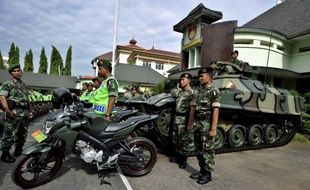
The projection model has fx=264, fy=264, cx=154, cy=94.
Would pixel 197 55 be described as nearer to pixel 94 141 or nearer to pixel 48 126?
pixel 94 141

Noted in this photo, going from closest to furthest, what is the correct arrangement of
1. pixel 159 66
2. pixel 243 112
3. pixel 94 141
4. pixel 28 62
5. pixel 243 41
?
1. pixel 94 141
2. pixel 243 112
3. pixel 243 41
4. pixel 159 66
5. pixel 28 62

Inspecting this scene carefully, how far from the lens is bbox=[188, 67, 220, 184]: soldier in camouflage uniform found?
4.14 meters

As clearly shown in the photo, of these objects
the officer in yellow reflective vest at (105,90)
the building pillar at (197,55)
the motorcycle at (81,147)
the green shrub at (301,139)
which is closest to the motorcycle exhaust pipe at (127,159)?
the motorcycle at (81,147)

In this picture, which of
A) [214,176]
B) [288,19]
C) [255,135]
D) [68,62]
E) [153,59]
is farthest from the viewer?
[68,62]

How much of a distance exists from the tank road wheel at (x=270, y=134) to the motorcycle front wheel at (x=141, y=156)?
416 cm

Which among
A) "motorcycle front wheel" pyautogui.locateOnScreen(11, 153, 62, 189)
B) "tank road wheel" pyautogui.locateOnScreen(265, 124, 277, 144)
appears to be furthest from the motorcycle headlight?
"tank road wheel" pyautogui.locateOnScreen(265, 124, 277, 144)

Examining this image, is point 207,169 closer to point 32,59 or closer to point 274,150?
point 274,150

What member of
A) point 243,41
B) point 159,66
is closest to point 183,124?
point 243,41

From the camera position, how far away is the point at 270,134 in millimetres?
7480

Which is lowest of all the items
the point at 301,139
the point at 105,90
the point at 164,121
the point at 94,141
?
the point at 301,139

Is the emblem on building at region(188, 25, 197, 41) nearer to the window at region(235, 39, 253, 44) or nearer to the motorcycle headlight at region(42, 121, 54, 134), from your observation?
the window at region(235, 39, 253, 44)

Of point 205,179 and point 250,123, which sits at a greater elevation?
point 250,123

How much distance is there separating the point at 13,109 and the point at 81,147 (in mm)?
1807

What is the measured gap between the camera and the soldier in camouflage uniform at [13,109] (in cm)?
481
